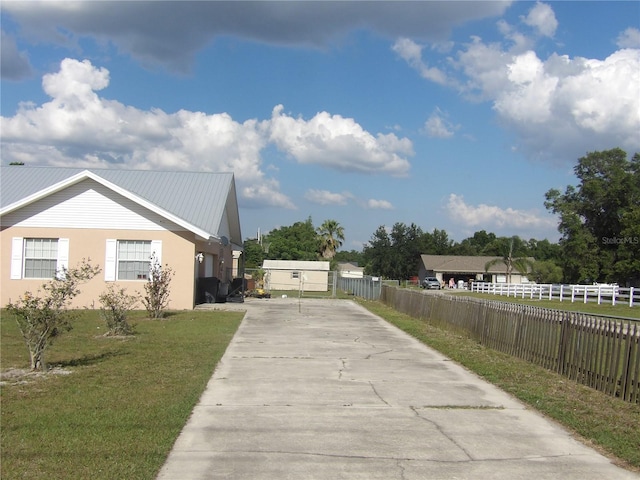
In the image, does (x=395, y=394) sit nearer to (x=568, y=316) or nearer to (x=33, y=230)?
(x=568, y=316)

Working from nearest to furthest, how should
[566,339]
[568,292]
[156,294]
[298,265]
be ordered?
[566,339] < [156,294] < [568,292] < [298,265]

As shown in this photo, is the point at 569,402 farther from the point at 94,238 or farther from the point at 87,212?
the point at 87,212

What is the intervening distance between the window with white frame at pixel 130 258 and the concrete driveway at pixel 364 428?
39.2 ft

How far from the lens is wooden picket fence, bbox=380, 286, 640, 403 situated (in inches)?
342

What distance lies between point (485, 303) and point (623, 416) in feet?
24.3

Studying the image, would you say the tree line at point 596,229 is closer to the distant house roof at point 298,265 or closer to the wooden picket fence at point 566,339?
the distant house roof at point 298,265

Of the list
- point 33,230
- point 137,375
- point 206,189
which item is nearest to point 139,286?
point 33,230

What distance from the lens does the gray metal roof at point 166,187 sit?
2536cm

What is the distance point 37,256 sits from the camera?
22.5 m

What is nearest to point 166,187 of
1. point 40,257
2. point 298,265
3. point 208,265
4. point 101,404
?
point 208,265

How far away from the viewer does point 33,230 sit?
22406 millimetres

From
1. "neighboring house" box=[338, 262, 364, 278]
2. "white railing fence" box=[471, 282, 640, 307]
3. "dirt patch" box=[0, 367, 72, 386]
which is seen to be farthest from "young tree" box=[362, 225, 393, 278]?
"dirt patch" box=[0, 367, 72, 386]

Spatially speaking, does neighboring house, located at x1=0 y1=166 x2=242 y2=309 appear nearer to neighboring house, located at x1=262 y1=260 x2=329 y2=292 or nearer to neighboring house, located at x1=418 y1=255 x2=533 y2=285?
neighboring house, located at x1=262 y1=260 x2=329 y2=292

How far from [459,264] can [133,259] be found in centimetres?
6922
